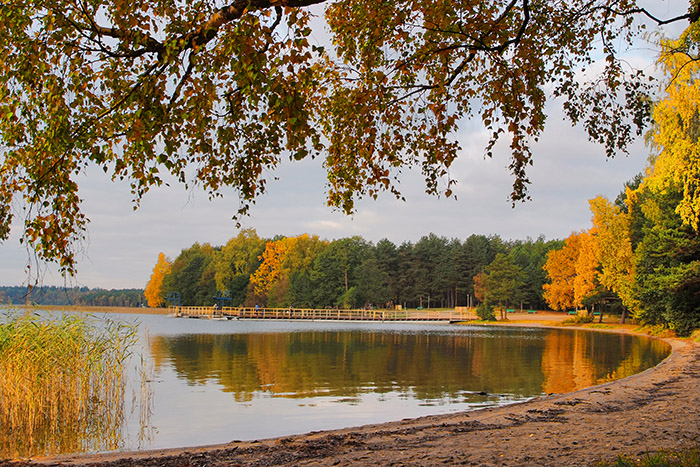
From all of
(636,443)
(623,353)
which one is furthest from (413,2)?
(623,353)

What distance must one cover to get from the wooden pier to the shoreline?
6571 cm

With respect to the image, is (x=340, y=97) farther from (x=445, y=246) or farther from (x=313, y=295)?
(x=445, y=246)

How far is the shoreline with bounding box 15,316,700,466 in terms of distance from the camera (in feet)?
20.3

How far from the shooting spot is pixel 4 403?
10.7 meters

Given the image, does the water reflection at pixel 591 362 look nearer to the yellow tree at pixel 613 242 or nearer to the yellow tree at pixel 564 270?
the yellow tree at pixel 613 242

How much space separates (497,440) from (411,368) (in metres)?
14.3

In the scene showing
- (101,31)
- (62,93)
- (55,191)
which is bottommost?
(55,191)

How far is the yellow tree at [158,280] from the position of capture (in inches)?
4678

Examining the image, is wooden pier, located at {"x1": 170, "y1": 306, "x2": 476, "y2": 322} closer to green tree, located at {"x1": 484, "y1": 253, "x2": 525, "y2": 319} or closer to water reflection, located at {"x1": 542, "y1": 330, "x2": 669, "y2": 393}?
green tree, located at {"x1": 484, "y1": 253, "x2": 525, "y2": 319}

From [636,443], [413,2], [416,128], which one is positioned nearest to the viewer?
[636,443]

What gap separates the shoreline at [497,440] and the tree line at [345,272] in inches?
2782

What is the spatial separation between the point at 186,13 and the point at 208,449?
20.4 feet

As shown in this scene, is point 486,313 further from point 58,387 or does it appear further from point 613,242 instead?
point 58,387

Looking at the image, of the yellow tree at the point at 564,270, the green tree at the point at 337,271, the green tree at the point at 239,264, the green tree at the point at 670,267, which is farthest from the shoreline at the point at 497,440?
the green tree at the point at 239,264
